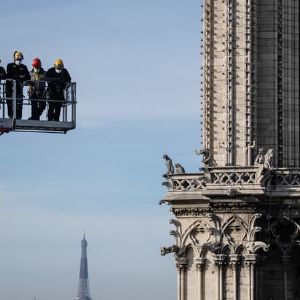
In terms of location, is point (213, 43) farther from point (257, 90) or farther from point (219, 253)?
point (219, 253)

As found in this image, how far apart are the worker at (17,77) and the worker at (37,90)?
23cm

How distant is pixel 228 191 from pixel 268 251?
3.26 m

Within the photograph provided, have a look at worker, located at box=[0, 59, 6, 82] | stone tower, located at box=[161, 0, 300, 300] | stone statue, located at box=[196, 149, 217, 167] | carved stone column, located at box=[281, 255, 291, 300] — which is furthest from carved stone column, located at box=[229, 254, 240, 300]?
worker, located at box=[0, 59, 6, 82]

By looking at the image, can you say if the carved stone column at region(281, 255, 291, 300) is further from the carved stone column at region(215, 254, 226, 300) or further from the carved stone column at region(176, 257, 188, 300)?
the carved stone column at region(176, 257, 188, 300)

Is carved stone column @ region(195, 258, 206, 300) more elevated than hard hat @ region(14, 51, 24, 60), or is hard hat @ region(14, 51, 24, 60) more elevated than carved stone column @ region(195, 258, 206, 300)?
hard hat @ region(14, 51, 24, 60)

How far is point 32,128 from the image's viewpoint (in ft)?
159

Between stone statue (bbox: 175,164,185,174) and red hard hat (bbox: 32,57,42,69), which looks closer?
red hard hat (bbox: 32,57,42,69)

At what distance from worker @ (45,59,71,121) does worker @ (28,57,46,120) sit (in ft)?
0.67

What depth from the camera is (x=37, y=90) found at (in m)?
51.0

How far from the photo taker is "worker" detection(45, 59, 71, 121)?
5025cm

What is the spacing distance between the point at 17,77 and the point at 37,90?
2.02 ft

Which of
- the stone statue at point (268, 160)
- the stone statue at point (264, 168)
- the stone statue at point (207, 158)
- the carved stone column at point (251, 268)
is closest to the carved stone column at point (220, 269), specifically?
the carved stone column at point (251, 268)

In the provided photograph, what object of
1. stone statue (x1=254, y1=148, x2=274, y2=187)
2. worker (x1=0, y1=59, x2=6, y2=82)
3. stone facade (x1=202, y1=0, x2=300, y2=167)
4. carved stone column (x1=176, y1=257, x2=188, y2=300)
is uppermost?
stone facade (x1=202, y1=0, x2=300, y2=167)

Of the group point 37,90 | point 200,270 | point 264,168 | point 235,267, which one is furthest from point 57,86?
point 200,270
